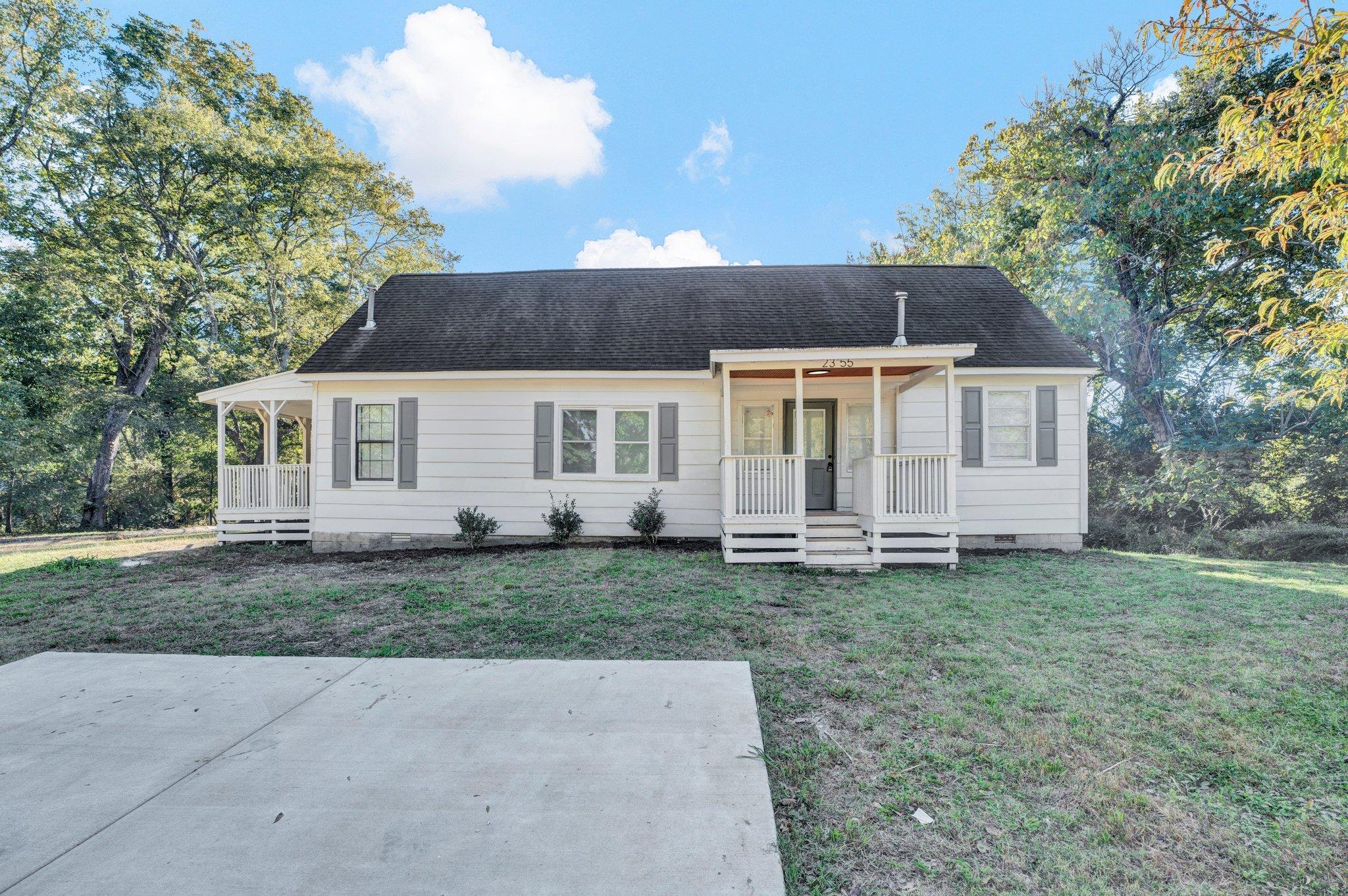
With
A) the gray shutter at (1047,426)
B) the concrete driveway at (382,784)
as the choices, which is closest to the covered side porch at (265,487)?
the concrete driveway at (382,784)

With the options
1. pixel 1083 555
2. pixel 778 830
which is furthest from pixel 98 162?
pixel 1083 555

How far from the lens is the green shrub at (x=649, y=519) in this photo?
28.5 ft

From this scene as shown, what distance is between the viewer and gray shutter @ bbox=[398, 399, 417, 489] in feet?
30.1

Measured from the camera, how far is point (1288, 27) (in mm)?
2664

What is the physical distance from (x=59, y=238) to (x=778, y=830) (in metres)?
19.9

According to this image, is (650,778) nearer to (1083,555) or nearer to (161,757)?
(161,757)

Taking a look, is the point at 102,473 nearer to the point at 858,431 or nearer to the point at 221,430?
the point at 221,430

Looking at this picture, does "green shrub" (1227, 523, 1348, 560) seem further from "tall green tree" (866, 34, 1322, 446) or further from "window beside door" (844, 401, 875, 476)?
"window beside door" (844, 401, 875, 476)

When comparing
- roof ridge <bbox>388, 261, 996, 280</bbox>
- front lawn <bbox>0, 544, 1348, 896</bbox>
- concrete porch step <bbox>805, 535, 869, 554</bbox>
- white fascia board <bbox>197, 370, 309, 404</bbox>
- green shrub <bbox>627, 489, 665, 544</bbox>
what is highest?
roof ridge <bbox>388, 261, 996, 280</bbox>

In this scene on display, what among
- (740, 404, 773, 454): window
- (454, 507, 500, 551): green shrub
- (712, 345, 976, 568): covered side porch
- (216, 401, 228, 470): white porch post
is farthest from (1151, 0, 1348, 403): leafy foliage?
(216, 401, 228, 470): white porch post

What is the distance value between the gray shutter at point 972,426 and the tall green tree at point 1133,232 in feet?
21.1

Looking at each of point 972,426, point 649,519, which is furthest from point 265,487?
point 972,426

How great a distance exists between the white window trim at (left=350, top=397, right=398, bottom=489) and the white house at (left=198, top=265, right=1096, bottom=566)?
0.10 feet

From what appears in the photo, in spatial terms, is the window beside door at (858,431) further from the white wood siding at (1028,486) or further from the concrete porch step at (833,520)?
the concrete porch step at (833,520)
